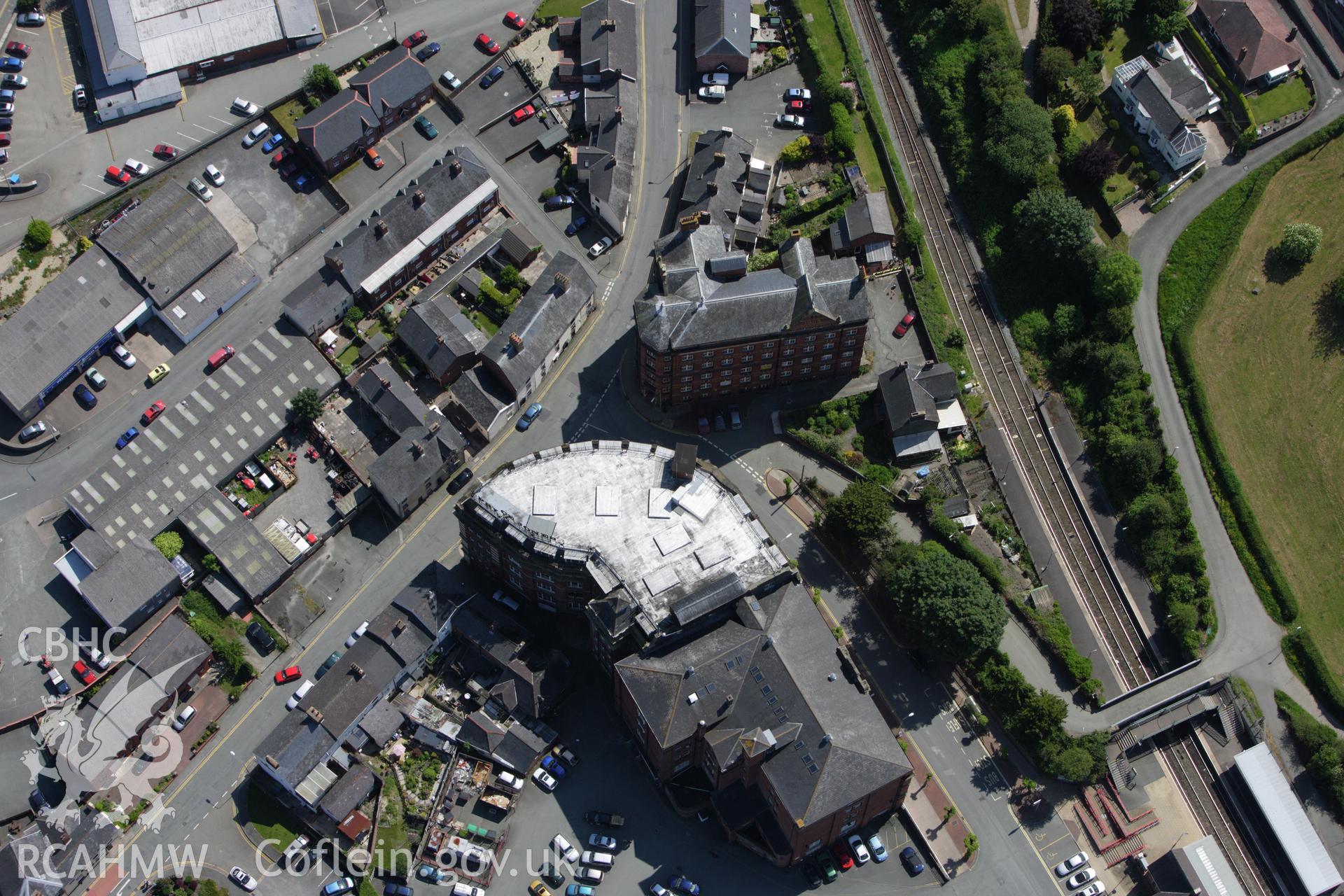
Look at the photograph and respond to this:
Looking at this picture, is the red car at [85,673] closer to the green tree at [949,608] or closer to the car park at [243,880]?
the car park at [243,880]

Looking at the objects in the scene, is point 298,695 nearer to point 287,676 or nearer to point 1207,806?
point 287,676

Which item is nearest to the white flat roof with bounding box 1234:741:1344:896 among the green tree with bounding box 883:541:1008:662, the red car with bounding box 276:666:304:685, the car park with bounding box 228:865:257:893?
the green tree with bounding box 883:541:1008:662

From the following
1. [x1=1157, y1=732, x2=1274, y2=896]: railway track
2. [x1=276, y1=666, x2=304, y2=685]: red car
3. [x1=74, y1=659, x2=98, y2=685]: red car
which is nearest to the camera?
[x1=1157, y1=732, x2=1274, y2=896]: railway track

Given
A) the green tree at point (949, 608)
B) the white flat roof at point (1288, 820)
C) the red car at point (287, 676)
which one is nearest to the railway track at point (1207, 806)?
the white flat roof at point (1288, 820)

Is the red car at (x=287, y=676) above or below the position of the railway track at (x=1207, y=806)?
above

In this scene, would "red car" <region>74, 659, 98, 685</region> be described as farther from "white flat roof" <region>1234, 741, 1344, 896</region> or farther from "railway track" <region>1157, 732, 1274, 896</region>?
"white flat roof" <region>1234, 741, 1344, 896</region>

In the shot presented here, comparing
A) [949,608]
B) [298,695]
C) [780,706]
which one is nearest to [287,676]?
[298,695]
